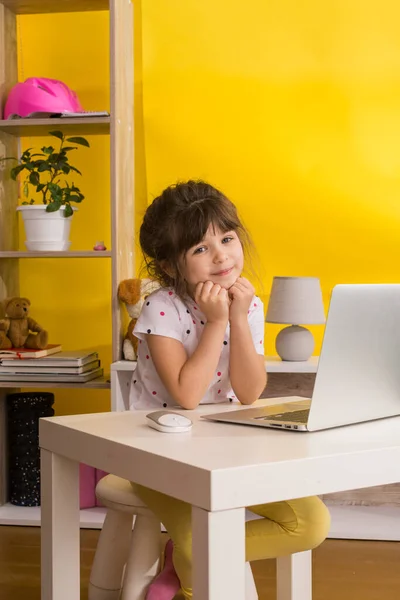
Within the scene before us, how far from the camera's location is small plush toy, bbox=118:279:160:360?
2.89m

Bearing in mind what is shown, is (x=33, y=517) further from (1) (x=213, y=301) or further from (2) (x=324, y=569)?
(1) (x=213, y=301)

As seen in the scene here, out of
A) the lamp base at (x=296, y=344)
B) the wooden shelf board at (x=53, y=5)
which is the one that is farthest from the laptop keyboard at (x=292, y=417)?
the wooden shelf board at (x=53, y=5)

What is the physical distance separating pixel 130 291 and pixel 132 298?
0.03 metres

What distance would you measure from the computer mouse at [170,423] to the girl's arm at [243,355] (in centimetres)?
46

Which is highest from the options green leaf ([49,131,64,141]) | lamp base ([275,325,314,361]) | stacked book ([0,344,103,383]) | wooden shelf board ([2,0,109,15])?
wooden shelf board ([2,0,109,15])

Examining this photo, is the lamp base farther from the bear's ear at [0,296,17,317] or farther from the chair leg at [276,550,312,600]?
the chair leg at [276,550,312,600]

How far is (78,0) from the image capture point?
3.00 metres

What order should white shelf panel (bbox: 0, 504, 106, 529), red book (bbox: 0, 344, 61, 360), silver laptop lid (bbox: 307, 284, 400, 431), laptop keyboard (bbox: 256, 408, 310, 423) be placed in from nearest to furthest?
silver laptop lid (bbox: 307, 284, 400, 431)
laptop keyboard (bbox: 256, 408, 310, 423)
white shelf panel (bbox: 0, 504, 106, 529)
red book (bbox: 0, 344, 61, 360)

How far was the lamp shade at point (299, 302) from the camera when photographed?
2.80 m

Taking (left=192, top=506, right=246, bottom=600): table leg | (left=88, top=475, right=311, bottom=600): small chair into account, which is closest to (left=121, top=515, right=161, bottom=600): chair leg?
(left=88, top=475, right=311, bottom=600): small chair

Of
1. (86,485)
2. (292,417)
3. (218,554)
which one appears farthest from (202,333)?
(86,485)

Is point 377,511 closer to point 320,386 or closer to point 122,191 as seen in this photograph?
point 122,191

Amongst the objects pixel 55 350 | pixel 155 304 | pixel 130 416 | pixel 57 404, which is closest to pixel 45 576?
pixel 130 416

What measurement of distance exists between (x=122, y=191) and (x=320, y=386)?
188 centimetres
